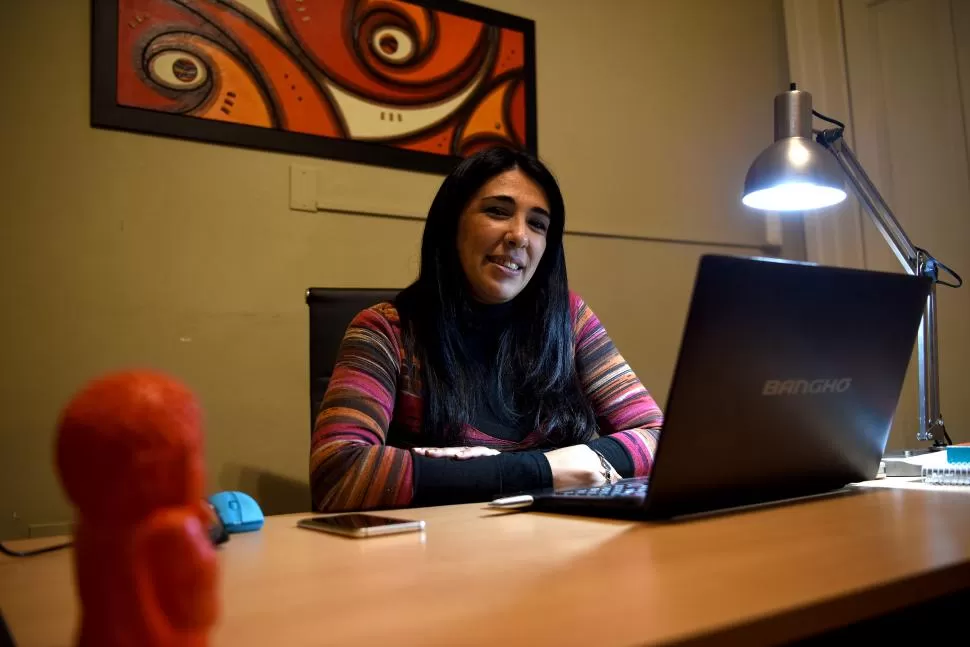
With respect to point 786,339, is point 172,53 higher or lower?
higher

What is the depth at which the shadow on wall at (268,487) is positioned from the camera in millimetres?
1914

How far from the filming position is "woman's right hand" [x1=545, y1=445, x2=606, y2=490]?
42.9 inches

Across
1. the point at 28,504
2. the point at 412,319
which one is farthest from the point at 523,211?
the point at 28,504

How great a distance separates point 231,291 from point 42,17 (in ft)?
2.43

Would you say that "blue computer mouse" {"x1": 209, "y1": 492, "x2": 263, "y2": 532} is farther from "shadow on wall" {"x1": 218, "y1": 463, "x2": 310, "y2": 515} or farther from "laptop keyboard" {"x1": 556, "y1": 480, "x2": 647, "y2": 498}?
"shadow on wall" {"x1": 218, "y1": 463, "x2": 310, "y2": 515}

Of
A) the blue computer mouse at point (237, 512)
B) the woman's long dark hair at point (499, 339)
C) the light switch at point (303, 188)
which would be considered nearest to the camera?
the blue computer mouse at point (237, 512)

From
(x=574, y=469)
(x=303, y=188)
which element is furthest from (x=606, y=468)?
(x=303, y=188)

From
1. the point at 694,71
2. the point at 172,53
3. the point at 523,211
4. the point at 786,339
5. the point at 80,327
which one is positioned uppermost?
the point at 694,71

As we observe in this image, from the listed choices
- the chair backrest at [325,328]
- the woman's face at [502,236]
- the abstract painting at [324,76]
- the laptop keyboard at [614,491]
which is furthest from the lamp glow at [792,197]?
the laptop keyboard at [614,491]

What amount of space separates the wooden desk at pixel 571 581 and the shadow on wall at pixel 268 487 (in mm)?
1280

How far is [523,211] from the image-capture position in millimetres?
1535

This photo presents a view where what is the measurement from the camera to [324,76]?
208 cm

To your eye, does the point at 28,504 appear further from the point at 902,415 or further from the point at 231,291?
the point at 902,415

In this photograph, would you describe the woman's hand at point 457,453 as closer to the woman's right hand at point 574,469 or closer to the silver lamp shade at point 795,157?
the woman's right hand at point 574,469
